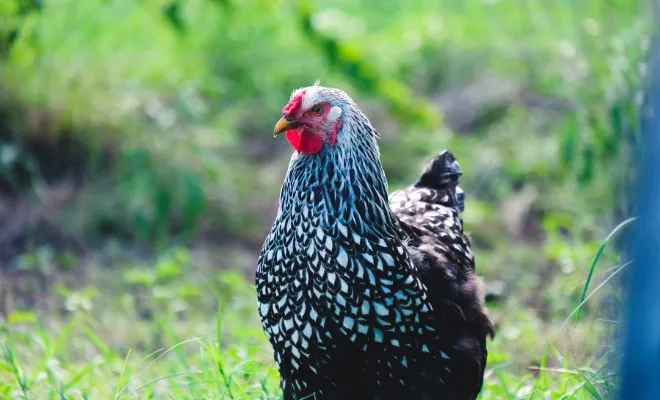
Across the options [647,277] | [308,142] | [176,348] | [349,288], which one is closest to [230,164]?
[176,348]

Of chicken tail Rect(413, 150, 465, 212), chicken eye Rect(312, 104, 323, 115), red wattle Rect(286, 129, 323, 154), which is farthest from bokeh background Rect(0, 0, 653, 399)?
chicken eye Rect(312, 104, 323, 115)

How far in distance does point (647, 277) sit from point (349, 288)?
4.62 ft

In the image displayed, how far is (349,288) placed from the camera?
2.71 m

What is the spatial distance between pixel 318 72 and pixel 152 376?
12.3 feet

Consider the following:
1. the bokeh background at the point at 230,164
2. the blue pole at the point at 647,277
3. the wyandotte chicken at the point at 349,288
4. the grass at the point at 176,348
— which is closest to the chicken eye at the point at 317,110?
the wyandotte chicken at the point at 349,288

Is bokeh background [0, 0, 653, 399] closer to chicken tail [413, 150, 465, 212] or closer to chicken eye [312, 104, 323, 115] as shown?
chicken tail [413, 150, 465, 212]

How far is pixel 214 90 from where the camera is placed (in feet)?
20.3

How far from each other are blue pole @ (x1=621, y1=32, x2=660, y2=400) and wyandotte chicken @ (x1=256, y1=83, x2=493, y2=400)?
136 centimetres

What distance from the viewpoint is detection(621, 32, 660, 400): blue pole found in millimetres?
1384

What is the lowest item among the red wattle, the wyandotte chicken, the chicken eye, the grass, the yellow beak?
the grass

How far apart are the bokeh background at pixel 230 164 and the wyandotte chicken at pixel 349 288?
1.36 feet

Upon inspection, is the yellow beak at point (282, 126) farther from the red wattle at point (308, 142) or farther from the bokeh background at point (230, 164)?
the bokeh background at point (230, 164)

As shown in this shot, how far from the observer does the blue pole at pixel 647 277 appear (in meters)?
1.38

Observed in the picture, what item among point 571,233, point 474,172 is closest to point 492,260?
point 571,233
